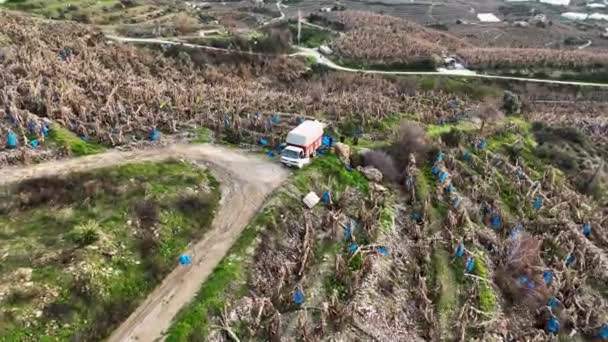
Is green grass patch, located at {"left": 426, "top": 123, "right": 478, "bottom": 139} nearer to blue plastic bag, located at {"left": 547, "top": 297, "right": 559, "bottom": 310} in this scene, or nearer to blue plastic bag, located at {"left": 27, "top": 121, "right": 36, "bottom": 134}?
blue plastic bag, located at {"left": 547, "top": 297, "right": 559, "bottom": 310}

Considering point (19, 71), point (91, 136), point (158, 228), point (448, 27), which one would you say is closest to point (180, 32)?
point (19, 71)

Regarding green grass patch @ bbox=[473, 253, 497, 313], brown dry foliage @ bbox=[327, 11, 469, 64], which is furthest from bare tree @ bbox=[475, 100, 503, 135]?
green grass patch @ bbox=[473, 253, 497, 313]

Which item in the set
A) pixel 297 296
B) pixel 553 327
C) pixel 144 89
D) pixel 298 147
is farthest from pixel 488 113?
pixel 297 296

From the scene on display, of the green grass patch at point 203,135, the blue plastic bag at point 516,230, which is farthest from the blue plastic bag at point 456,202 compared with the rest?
the green grass patch at point 203,135

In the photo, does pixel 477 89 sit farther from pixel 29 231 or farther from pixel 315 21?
pixel 29 231

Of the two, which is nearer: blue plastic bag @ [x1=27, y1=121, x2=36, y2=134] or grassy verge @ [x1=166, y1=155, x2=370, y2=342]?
grassy verge @ [x1=166, y1=155, x2=370, y2=342]

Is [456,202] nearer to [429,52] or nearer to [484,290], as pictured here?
[484,290]
